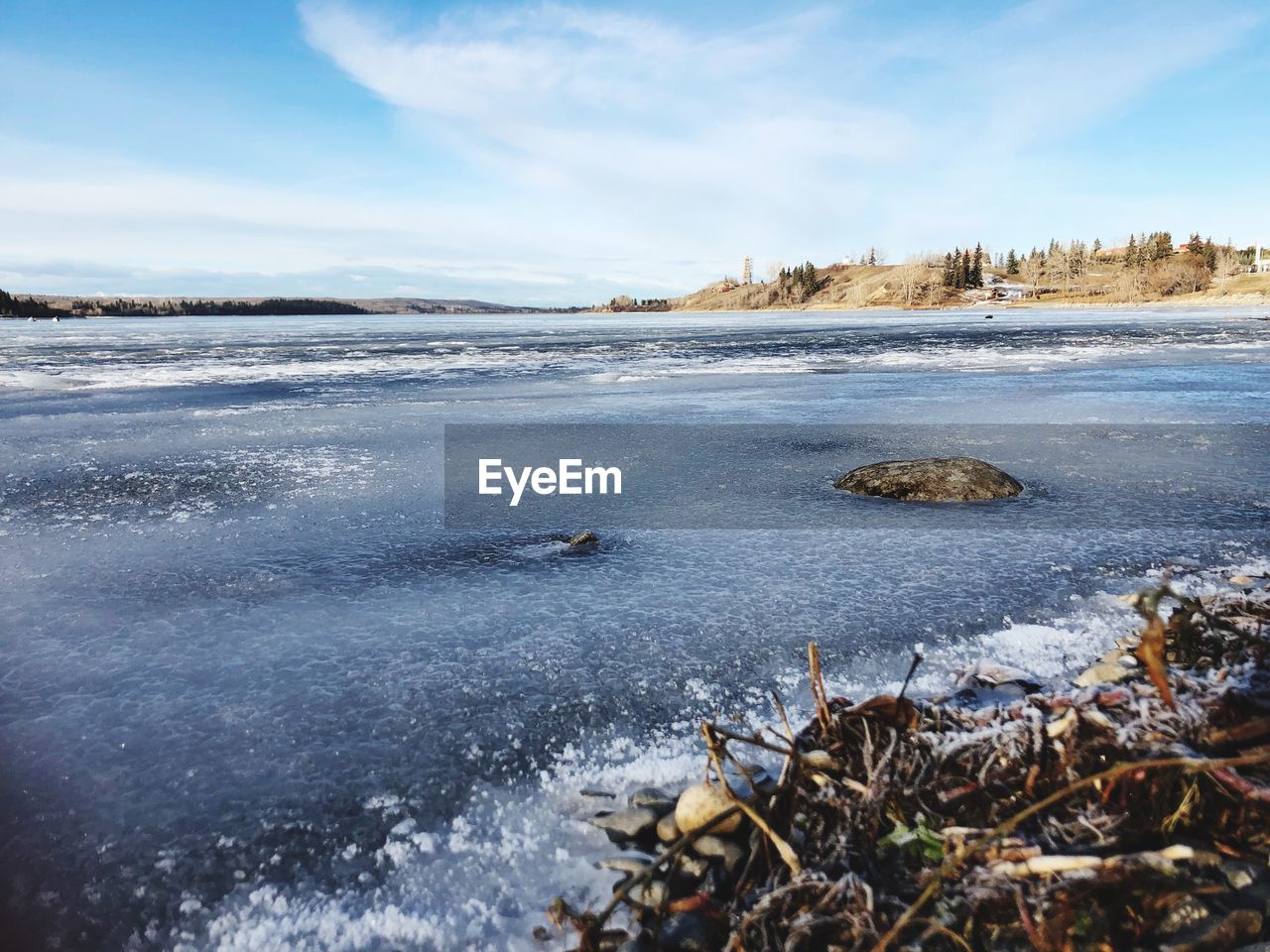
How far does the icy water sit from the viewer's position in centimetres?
260

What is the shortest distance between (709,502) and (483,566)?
2.65 m

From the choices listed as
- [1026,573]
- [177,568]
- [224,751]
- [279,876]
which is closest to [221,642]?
[224,751]

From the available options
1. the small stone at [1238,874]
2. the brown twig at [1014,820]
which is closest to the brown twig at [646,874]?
the brown twig at [1014,820]

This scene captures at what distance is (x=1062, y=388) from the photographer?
16.3 metres

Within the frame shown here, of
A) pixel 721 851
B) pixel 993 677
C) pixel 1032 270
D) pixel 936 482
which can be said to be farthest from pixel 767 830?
pixel 1032 270

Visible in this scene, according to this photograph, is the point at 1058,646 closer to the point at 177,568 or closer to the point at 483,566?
the point at 483,566

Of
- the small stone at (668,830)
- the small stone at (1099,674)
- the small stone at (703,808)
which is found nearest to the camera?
the small stone at (703,808)

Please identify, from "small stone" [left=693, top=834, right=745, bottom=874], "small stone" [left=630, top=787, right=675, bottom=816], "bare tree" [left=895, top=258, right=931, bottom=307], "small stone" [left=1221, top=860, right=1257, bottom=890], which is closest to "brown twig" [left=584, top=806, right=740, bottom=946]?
"small stone" [left=693, top=834, right=745, bottom=874]

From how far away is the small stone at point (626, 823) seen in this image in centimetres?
276

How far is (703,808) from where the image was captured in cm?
264

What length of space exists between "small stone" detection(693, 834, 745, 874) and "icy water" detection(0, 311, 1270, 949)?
36cm

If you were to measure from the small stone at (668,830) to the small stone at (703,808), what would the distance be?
→ 0.07ft

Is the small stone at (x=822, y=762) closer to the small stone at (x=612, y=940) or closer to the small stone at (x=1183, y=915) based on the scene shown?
the small stone at (x=612, y=940)

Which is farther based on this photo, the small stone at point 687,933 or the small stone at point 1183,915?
the small stone at point 687,933
